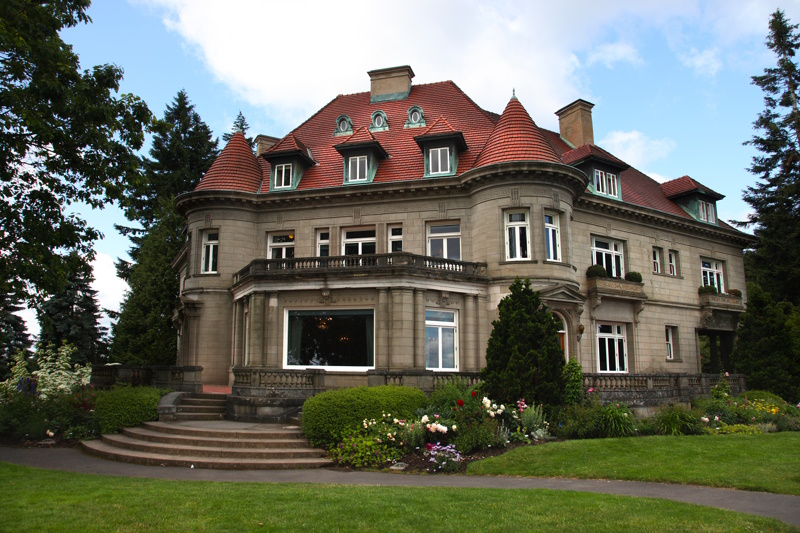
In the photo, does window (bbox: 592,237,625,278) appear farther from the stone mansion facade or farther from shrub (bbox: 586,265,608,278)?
shrub (bbox: 586,265,608,278)

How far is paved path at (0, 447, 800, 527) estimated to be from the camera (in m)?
10.0

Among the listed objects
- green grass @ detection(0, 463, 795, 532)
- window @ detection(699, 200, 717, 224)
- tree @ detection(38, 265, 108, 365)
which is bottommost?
green grass @ detection(0, 463, 795, 532)

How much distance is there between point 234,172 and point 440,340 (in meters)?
13.0

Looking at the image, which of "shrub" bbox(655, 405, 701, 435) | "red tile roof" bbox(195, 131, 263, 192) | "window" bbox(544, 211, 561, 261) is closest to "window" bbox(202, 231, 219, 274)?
"red tile roof" bbox(195, 131, 263, 192)

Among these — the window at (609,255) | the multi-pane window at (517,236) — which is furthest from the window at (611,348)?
the multi-pane window at (517,236)

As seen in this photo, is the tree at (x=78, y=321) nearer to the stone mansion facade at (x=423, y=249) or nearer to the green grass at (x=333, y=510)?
the stone mansion facade at (x=423, y=249)

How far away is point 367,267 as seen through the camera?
22.5 metres

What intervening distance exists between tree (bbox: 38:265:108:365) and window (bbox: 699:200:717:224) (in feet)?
131

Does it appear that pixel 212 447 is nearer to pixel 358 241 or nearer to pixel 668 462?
pixel 668 462

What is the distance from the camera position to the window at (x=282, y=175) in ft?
92.3

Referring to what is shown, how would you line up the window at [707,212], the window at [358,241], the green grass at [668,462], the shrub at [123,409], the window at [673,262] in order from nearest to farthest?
the green grass at [668,462]
the shrub at [123,409]
the window at [358,241]
the window at [673,262]
the window at [707,212]

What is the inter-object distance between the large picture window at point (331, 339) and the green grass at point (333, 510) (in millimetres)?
12517

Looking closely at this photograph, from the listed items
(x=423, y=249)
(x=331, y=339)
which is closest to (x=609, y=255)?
(x=423, y=249)

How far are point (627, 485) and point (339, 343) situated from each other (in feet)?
45.1
